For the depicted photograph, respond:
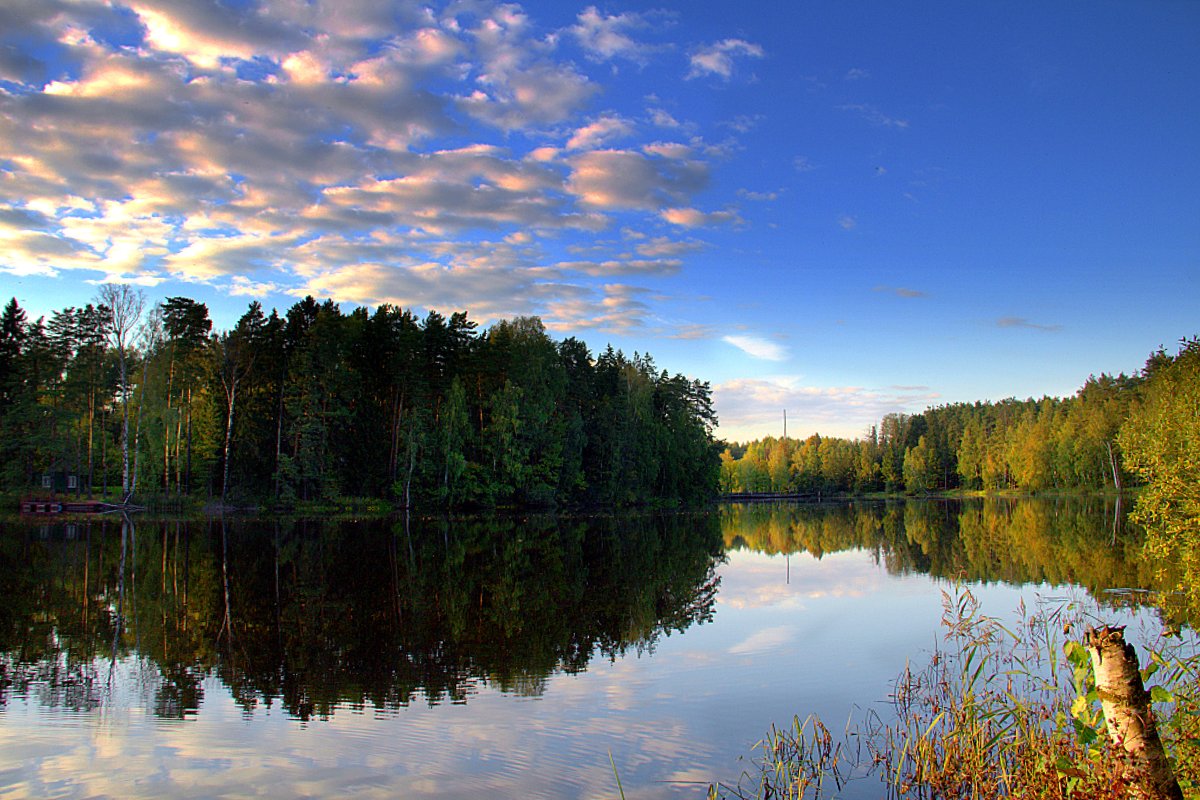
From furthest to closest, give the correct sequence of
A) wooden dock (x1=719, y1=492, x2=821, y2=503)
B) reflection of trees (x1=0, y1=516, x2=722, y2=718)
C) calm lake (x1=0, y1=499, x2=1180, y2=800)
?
wooden dock (x1=719, y1=492, x2=821, y2=503), reflection of trees (x1=0, y1=516, x2=722, y2=718), calm lake (x1=0, y1=499, x2=1180, y2=800)

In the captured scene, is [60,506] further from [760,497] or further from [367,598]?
[760,497]

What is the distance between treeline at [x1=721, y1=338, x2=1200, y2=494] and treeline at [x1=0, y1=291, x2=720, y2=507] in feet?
221

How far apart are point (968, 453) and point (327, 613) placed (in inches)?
5401

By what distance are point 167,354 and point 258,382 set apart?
643cm

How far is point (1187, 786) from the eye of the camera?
5.81m

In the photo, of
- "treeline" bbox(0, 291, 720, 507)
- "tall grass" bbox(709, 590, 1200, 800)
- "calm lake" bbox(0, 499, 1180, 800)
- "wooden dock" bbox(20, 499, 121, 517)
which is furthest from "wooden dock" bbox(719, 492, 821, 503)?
"tall grass" bbox(709, 590, 1200, 800)

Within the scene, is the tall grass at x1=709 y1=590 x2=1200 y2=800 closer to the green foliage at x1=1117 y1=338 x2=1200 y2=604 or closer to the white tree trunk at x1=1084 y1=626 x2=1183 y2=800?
the white tree trunk at x1=1084 y1=626 x2=1183 y2=800

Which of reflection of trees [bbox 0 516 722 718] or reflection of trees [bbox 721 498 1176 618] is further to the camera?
reflection of trees [bbox 721 498 1176 618]

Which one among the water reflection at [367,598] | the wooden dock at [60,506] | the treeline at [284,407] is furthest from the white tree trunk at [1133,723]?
the wooden dock at [60,506]

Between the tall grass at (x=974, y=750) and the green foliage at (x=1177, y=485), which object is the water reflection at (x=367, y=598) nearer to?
the green foliage at (x=1177, y=485)

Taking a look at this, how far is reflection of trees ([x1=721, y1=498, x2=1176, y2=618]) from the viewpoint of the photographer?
82.3ft

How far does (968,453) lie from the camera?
442 ft

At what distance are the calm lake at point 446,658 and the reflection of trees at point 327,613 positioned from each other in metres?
0.09

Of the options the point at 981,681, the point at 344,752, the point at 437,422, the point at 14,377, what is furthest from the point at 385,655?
the point at 14,377
